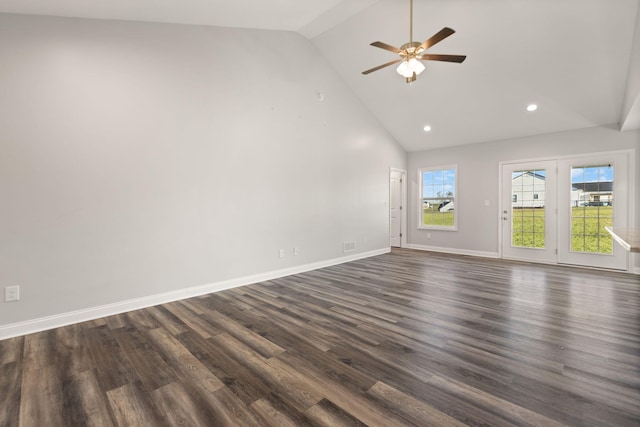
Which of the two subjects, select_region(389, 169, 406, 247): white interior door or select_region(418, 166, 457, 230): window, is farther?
select_region(389, 169, 406, 247): white interior door

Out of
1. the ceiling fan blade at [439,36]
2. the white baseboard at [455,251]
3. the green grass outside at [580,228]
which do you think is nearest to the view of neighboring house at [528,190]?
the green grass outside at [580,228]

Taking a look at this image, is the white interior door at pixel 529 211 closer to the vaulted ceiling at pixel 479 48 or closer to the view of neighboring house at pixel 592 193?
the view of neighboring house at pixel 592 193

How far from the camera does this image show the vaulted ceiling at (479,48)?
11.7 ft

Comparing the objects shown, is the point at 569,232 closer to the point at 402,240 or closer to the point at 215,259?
the point at 402,240

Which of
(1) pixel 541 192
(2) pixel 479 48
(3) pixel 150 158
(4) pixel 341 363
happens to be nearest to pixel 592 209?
(1) pixel 541 192

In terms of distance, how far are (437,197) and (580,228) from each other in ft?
9.35

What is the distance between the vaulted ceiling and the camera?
11.7 ft

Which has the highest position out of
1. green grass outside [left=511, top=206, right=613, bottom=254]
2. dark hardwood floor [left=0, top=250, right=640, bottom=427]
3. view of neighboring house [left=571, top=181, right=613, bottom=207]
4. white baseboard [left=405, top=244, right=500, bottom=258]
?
view of neighboring house [left=571, top=181, right=613, bottom=207]

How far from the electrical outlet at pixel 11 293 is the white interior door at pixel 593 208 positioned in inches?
324

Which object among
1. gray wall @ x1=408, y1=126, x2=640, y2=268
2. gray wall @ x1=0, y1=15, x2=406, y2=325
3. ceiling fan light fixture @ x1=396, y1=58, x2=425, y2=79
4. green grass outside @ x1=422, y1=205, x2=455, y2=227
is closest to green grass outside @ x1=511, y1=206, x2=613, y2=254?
gray wall @ x1=408, y1=126, x2=640, y2=268

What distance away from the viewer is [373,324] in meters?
3.03

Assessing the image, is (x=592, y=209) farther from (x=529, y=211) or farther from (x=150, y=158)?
(x=150, y=158)

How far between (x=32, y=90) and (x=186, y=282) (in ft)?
8.56

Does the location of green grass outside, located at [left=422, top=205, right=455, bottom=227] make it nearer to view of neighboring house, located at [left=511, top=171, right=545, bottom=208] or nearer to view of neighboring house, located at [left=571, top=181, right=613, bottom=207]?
view of neighboring house, located at [left=511, top=171, right=545, bottom=208]
